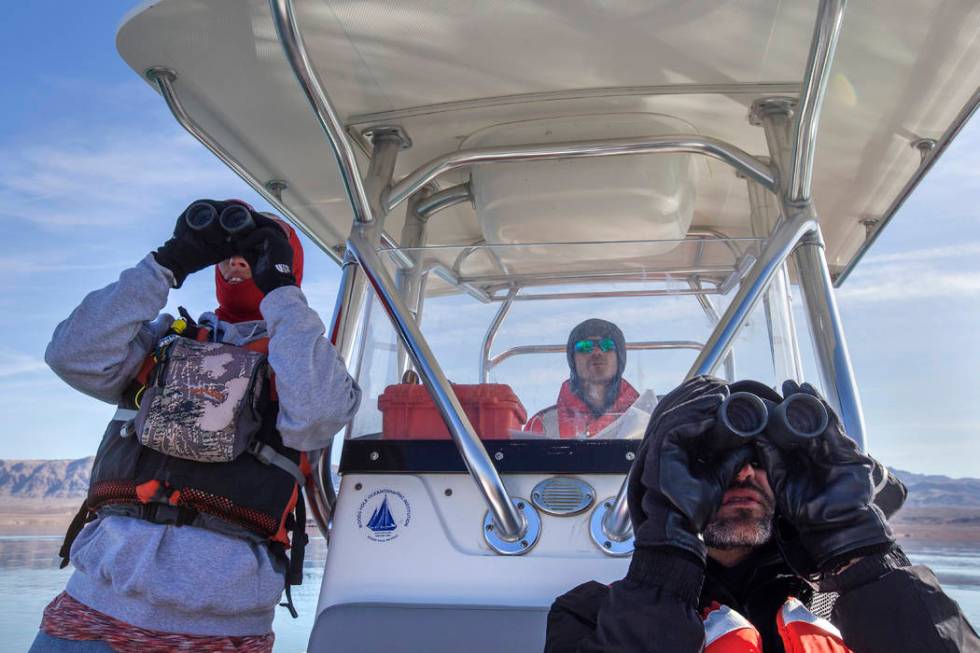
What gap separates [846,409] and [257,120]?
201 cm

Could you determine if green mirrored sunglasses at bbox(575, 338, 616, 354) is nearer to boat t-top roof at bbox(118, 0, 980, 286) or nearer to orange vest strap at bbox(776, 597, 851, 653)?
boat t-top roof at bbox(118, 0, 980, 286)

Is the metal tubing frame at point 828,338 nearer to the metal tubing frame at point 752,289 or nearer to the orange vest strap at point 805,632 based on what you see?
the metal tubing frame at point 752,289

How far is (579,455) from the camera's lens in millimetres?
2113

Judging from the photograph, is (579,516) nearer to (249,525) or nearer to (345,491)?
(345,491)

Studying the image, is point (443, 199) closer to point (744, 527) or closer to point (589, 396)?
point (589, 396)

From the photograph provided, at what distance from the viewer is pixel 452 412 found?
207cm

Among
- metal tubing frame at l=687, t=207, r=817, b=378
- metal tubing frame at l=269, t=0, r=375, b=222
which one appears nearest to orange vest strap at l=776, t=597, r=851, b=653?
metal tubing frame at l=687, t=207, r=817, b=378

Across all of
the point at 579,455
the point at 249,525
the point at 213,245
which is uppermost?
the point at 213,245

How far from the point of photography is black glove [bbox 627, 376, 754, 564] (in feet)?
4.22

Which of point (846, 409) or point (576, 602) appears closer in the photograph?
point (576, 602)

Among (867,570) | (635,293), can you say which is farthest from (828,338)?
(867,570)

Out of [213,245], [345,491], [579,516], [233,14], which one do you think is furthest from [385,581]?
[233,14]

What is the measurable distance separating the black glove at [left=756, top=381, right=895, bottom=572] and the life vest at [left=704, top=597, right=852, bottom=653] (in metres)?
0.08

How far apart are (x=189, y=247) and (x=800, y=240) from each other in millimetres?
1587
